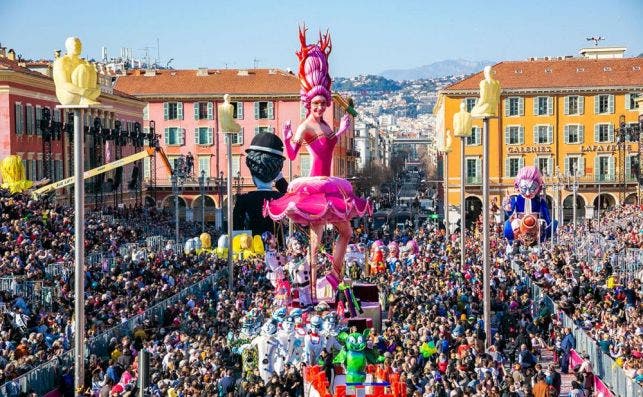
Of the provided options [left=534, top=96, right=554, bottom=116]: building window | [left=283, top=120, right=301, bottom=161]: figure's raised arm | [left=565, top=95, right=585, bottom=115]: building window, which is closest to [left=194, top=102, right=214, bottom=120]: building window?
[left=534, top=96, right=554, bottom=116]: building window

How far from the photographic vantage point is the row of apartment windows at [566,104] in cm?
7962

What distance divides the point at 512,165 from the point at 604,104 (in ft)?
24.8

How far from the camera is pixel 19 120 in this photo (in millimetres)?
55906

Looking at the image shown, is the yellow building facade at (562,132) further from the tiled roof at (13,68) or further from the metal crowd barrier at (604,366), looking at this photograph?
the metal crowd barrier at (604,366)

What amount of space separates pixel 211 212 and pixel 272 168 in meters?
23.6

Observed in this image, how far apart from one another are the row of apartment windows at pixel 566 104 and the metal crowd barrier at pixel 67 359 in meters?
49.3

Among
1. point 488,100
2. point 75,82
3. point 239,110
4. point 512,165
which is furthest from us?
point 239,110

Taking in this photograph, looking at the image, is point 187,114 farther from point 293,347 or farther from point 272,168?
point 293,347

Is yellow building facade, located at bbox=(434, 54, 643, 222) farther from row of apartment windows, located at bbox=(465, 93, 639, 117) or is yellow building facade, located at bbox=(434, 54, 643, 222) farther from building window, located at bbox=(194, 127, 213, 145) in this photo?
building window, located at bbox=(194, 127, 213, 145)

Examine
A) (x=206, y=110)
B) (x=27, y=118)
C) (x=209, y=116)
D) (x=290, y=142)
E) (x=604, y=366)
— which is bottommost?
(x=604, y=366)

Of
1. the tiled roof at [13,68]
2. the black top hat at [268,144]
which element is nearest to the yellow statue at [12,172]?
the tiled roof at [13,68]

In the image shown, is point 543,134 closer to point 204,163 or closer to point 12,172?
point 204,163

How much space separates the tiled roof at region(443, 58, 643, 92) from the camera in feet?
262

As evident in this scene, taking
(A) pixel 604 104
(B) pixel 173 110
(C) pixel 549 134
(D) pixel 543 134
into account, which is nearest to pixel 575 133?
(C) pixel 549 134
